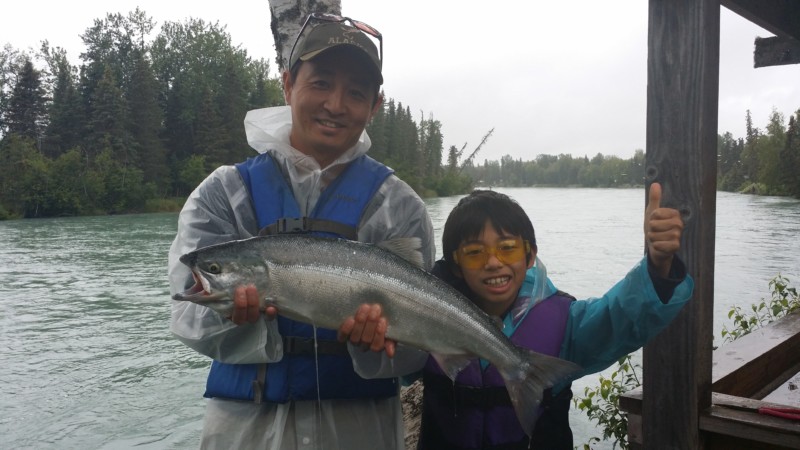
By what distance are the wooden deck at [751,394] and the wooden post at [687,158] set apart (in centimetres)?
16

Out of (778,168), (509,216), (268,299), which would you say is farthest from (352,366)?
(778,168)

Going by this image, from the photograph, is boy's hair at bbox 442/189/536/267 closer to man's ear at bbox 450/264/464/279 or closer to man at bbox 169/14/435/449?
man's ear at bbox 450/264/464/279

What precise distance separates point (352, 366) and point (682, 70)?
2092 millimetres

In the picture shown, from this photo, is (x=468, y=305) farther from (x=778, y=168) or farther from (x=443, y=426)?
(x=778, y=168)

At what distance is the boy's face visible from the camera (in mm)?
3215

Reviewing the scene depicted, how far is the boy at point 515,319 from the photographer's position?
2.81m

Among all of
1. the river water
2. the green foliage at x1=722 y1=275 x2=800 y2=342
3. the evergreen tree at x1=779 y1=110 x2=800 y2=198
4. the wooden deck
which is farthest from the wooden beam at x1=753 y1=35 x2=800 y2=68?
the evergreen tree at x1=779 y1=110 x2=800 y2=198

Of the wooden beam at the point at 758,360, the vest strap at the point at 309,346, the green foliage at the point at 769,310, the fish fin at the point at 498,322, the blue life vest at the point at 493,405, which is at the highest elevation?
the fish fin at the point at 498,322

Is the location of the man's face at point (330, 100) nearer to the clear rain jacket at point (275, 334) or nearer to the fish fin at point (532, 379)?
the clear rain jacket at point (275, 334)

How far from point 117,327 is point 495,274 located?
12.6 m

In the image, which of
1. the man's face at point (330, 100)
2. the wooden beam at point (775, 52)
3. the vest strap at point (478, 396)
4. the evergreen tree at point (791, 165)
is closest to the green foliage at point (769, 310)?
the wooden beam at point (775, 52)

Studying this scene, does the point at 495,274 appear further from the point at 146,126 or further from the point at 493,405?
the point at 146,126

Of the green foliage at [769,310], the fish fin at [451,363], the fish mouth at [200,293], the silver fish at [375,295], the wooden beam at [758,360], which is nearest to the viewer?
the fish mouth at [200,293]

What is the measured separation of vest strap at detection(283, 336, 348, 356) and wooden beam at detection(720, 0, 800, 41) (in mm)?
2686
